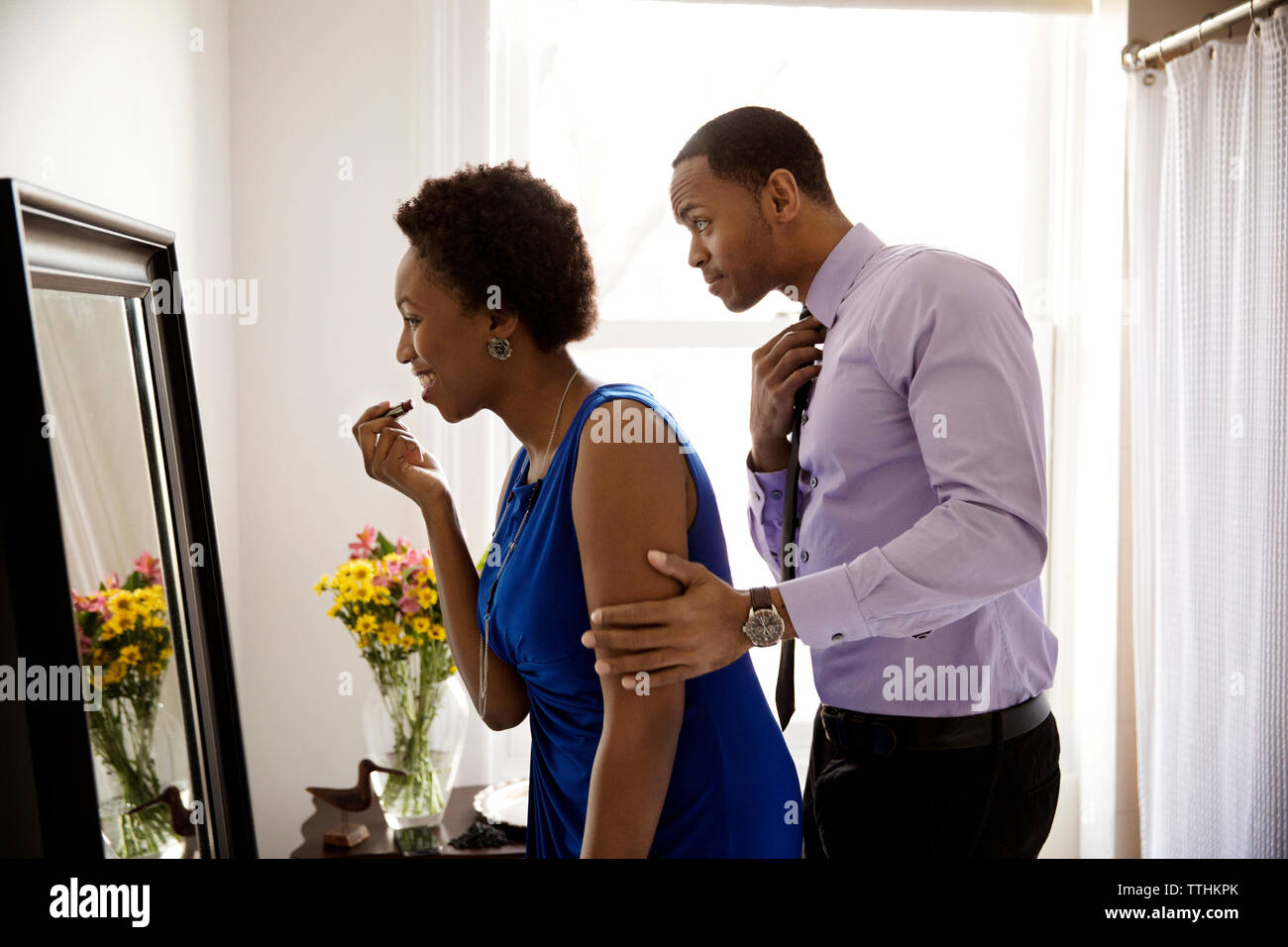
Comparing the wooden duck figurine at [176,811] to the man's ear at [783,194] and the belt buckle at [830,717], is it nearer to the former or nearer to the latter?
the belt buckle at [830,717]

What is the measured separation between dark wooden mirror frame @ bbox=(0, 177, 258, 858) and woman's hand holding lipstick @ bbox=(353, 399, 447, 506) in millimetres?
263

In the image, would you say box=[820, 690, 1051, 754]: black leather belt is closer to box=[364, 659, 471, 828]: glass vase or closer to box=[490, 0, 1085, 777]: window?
box=[364, 659, 471, 828]: glass vase

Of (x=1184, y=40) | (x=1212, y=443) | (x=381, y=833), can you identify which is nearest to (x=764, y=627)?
(x=381, y=833)

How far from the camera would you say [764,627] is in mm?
906

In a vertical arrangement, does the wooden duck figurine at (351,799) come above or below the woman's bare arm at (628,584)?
below

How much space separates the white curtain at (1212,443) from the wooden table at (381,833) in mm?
1363

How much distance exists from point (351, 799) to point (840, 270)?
48.3 inches

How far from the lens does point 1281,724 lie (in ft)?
5.82

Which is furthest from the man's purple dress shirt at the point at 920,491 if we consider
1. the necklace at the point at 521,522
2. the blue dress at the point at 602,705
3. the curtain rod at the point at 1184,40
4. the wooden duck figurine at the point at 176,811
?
the curtain rod at the point at 1184,40

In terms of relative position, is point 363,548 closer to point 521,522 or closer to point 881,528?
point 521,522

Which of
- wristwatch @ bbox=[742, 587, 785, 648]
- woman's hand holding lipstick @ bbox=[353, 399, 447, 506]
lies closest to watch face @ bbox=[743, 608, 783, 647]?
wristwatch @ bbox=[742, 587, 785, 648]

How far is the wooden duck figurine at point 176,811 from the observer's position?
3.61ft
